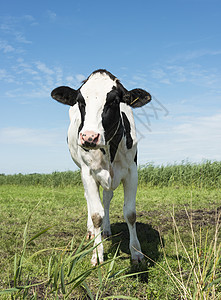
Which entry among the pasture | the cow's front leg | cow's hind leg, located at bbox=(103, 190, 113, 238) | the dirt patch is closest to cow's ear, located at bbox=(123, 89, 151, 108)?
the cow's front leg

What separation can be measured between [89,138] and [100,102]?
0.57 metres

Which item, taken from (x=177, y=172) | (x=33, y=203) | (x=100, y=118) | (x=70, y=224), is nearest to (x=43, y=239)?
(x=70, y=224)

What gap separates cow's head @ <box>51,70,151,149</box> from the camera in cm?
330

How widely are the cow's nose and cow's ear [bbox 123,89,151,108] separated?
0.91 meters

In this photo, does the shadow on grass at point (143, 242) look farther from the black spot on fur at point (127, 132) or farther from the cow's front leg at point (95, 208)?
the black spot on fur at point (127, 132)

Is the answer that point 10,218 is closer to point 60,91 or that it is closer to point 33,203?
point 33,203

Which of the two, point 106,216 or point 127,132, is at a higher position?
point 127,132

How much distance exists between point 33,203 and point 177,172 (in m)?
7.34

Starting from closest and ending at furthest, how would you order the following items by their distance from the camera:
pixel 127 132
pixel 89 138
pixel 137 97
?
pixel 89 138 → pixel 137 97 → pixel 127 132

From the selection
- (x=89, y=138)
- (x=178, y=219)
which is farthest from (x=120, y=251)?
(x=178, y=219)

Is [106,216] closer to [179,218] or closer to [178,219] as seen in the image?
[178,219]

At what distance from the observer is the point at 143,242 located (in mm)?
5047

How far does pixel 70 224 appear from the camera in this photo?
6.49 meters

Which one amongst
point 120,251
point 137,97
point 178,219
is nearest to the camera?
point 137,97
